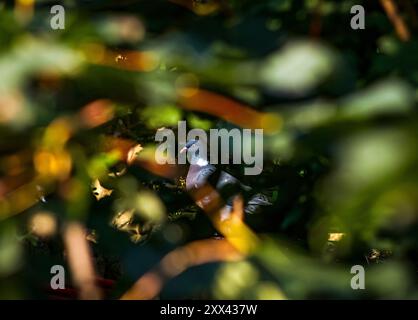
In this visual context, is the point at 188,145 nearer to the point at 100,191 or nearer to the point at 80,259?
the point at 100,191

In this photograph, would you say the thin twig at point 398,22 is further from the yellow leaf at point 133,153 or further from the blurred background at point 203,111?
the yellow leaf at point 133,153

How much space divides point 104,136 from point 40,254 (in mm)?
237

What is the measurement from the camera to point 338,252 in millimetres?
1050

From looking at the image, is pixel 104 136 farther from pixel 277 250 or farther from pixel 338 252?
pixel 338 252

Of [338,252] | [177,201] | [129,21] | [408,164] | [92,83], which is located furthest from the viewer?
[177,201]

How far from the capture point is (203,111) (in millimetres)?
779

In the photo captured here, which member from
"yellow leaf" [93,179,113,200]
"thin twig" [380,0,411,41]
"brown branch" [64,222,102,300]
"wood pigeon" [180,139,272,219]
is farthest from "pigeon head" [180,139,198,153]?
"brown branch" [64,222,102,300]

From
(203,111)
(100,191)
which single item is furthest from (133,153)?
(203,111)

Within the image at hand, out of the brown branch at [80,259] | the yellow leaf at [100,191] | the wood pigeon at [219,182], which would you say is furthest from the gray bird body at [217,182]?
the brown branch at [80,259]

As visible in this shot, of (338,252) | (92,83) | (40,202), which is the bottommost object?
(338,252)

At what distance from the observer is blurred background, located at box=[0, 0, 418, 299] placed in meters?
0.53

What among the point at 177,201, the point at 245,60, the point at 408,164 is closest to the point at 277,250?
the point at 245,60

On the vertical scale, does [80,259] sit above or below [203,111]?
below

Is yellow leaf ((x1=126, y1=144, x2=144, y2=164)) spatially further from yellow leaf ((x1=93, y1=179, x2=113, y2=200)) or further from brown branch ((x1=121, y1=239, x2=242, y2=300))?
brown branch ((x1=121, y1=239, x2=242, y2=300))
